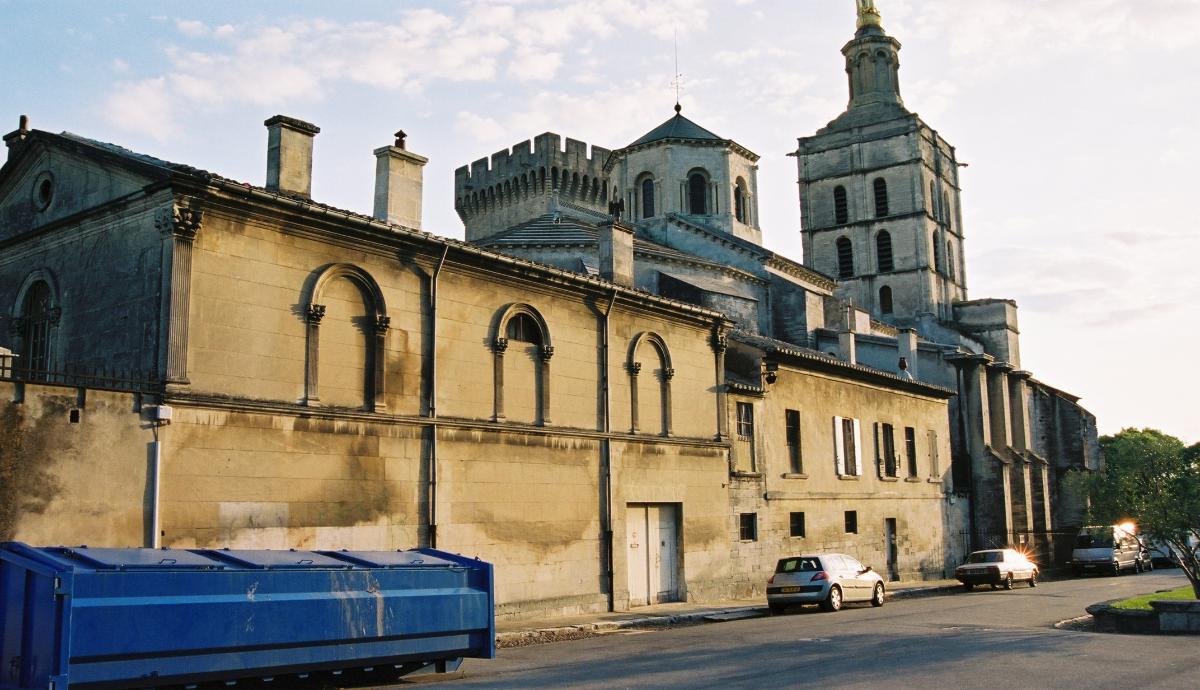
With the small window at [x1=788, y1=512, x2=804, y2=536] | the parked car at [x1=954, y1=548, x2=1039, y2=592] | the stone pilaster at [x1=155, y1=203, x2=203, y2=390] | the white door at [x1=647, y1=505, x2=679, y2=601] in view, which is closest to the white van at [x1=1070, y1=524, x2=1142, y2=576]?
the parked car at [x1=954, y1=548, x2=1039, y2=592]

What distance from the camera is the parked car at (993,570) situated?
30.2m

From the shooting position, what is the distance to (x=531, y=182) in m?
54.3

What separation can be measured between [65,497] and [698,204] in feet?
118

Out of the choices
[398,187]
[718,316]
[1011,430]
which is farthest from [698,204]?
[398,187]

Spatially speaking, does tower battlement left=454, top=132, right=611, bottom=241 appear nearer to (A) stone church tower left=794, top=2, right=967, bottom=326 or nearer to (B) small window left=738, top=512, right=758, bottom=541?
(A) stone church tower left=794, top=2, right=967, bottom=326

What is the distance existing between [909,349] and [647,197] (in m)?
13.9

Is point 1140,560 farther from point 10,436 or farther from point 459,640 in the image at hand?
point 10,436

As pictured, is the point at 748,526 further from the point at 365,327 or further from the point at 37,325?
the point at 37,325

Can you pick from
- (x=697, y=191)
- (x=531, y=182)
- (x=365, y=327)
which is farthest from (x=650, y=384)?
(x=531, y=182)

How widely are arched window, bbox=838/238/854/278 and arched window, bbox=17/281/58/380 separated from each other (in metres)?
52.7

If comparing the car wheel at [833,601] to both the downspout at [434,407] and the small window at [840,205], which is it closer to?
the downspout at [434,407]

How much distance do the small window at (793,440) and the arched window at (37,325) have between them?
18450 millimetres

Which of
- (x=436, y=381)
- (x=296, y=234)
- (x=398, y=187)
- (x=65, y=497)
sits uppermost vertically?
(x=398, y=187)

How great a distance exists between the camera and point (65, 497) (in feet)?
42.5
